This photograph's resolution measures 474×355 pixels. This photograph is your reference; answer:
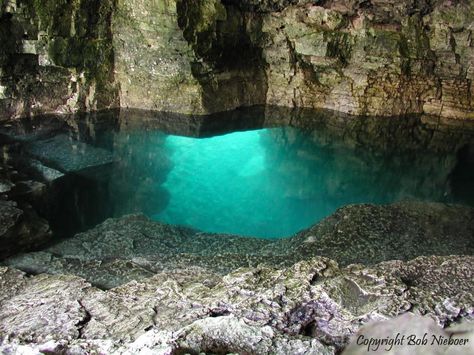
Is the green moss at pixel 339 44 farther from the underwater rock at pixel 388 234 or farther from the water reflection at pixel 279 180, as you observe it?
the underwater rock at pixel 388 234

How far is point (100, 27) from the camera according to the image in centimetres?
1218

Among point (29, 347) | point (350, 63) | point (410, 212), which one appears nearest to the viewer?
point (29, 347)

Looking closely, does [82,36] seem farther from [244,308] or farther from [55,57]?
[244,308]

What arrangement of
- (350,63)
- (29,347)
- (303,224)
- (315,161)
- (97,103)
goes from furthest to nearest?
(350,63) < (97,103) < (315,161) < (303,224) < (29,347)

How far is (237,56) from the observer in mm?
13961

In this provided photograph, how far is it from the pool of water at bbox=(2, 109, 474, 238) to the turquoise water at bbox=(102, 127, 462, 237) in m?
0.02

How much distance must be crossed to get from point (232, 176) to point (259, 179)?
0.57m

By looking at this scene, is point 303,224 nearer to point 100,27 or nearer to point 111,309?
point 111,309

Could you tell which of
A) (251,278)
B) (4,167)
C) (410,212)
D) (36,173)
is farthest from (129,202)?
(251,278)

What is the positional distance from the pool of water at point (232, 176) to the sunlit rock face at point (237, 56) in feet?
5.63

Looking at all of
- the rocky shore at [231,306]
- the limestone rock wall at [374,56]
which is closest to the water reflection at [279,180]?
the limestone rock wall at [374,56]

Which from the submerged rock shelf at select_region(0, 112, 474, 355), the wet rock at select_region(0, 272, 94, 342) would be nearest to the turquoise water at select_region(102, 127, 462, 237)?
the submerged rock shelf at select_region(0, 112, 474, 355)

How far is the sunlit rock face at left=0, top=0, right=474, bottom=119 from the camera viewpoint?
11344 mm

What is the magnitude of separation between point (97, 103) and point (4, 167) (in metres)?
4.98
